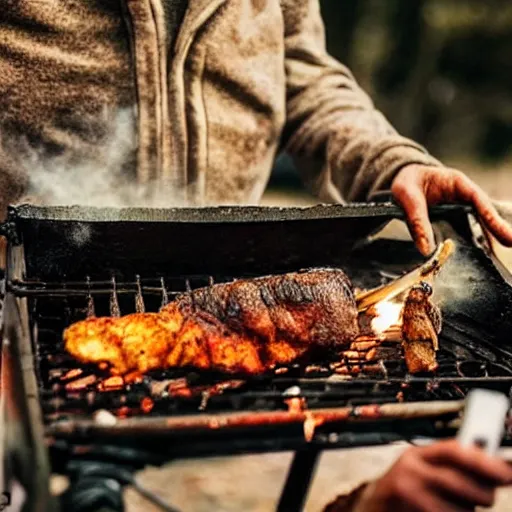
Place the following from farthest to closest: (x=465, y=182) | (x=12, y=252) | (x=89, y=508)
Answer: (x=465, y=182)
(x=12, y=252)
(x=89, y=508)

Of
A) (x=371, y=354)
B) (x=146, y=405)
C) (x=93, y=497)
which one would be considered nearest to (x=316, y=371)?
(x=371, y=354)

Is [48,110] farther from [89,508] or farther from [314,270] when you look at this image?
[89,508]

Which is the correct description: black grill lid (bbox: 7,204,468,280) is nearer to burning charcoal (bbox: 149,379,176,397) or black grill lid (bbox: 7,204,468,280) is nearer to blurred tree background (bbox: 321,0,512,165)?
burning charcoal (bbox: 149,379,176,397)

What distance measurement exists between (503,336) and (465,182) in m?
0.88

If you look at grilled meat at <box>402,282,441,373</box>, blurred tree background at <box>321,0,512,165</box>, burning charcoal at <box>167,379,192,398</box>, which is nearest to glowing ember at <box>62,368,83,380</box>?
burning charcoal at <box>167,379,192,398</box>

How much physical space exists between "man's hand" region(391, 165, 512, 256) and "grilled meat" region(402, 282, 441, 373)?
64cm

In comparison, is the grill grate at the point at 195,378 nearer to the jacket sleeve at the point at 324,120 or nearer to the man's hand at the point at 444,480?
the man's hand at the point at 444,480

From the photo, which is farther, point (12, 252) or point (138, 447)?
point (12, 252)

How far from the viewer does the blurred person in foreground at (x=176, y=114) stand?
13.9 feet

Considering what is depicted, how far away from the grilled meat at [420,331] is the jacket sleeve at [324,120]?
1496 mm

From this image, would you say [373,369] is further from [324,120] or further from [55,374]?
[324,120]

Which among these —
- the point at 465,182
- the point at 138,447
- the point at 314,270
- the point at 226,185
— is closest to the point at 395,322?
the point at 314,270

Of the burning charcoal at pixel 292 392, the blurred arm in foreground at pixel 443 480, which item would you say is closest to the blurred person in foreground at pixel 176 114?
the burning charcoal at pixel 292 392

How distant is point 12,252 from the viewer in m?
3.41
